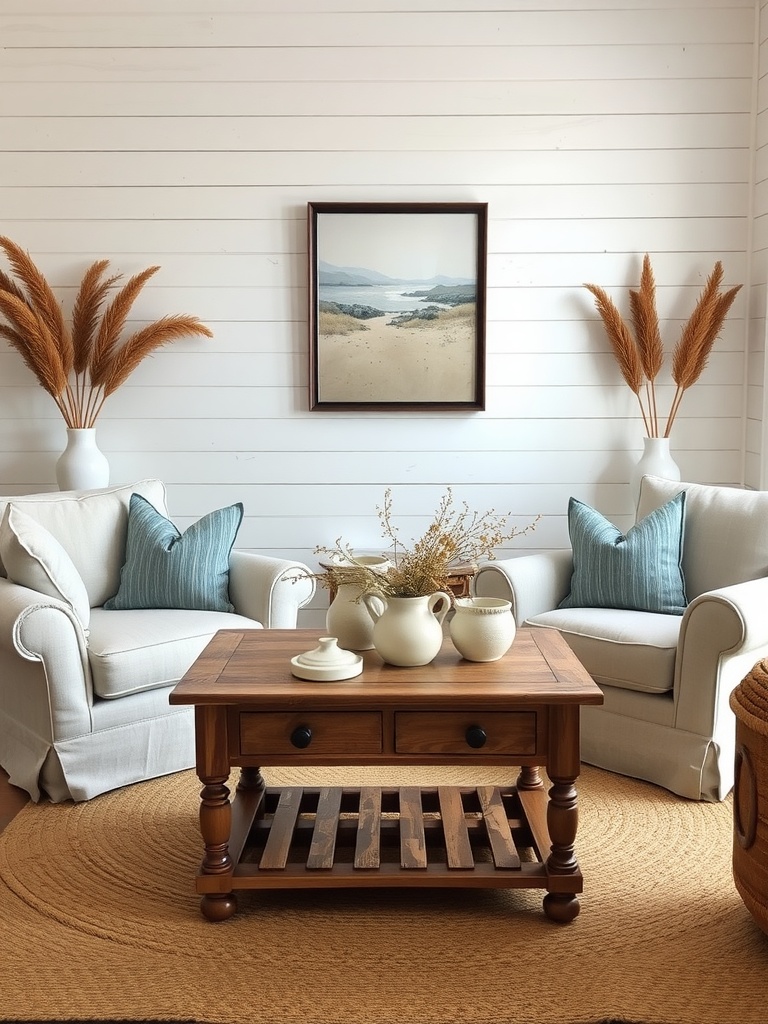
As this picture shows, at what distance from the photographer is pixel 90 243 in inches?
165

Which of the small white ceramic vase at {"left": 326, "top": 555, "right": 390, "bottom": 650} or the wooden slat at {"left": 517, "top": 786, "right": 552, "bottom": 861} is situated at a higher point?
the small white ceramic vase at {"left": 326, "top": 555, "right": 390, "bottom": 650}

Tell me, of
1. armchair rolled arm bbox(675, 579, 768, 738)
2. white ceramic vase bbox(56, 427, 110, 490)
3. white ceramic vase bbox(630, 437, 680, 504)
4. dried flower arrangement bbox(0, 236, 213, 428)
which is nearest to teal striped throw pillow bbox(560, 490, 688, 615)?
armchair rolled arm bbox(675, 579, 768, 738)

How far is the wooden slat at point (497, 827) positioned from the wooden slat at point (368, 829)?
274 mm

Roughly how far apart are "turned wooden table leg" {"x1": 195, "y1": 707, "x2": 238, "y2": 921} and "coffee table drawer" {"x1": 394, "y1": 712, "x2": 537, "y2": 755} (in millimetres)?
398

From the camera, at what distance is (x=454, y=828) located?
2.56 meters

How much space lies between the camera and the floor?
293 cm

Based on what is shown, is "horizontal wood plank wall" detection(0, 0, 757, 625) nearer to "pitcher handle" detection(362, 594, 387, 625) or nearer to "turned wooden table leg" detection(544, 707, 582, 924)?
"pitcher handle" detection(362, 594, 387, 625)

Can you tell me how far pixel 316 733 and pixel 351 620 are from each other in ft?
1.05

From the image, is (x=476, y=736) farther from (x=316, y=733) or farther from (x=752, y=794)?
(x=752, y=794)

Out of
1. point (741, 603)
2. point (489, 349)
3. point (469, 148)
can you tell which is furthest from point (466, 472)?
→ point (741, 603)

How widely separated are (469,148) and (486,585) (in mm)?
1846

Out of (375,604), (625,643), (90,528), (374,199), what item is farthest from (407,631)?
(374,199)

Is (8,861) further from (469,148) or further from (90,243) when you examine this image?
(469,148)

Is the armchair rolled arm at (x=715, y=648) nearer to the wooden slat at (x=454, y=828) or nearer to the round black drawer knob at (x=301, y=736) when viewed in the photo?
the wooden slat at (x=454, y=828)
